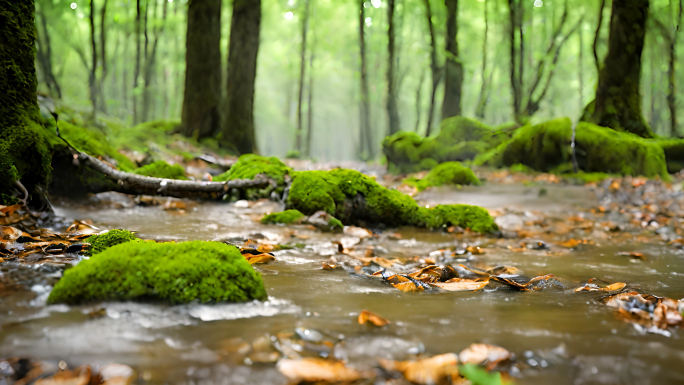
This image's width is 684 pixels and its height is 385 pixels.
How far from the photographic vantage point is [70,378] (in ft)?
3.26

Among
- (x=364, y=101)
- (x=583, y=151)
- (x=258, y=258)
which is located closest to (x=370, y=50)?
(x=364, y=101)

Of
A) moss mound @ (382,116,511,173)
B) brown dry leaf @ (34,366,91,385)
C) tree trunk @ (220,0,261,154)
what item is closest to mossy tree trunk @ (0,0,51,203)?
brown dry leaf @ (34,366,91,385)

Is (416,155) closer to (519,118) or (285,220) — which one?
(519,118)

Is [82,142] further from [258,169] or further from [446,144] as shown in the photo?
[446,144]

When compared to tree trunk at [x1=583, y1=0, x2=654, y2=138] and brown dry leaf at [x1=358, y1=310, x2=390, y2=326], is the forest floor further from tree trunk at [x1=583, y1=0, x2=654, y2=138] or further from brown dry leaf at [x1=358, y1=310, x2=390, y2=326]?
tree trunk at [x1=583, y1=0, x2=654, y2=138]

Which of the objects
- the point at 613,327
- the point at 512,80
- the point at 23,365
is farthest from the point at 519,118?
the point at 23,365

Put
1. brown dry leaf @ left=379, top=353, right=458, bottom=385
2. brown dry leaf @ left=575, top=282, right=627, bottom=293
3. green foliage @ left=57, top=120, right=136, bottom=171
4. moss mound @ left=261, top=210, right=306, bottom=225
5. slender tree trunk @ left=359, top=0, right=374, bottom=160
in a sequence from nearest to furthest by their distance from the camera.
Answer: brown dry leaf @ left=379, top=353, right=458, bottom=385, brown dry leaf @ left=575, top=282, right=627, bottom=293, moss mound @ left=261, top=210, right=306, bottom=225, green foliage @ left=57, top=120, right=136, bottom=171, slender tree trunk @ left=359, top=0, right=374, bottom=160

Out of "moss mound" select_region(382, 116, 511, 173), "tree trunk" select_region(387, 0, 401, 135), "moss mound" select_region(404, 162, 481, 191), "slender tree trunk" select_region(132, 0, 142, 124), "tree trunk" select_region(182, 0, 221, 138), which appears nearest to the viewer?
"moss mound" select_region(404, 162, 481, 191)

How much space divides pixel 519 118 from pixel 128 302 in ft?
49.0

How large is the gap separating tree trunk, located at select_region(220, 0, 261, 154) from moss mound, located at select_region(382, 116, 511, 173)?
5.34m

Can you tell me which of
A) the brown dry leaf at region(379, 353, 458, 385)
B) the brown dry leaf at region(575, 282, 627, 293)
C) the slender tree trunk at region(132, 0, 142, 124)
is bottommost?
the brown dry leaf at region(575, 282, 627, 293)

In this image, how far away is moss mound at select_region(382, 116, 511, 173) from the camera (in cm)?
1294

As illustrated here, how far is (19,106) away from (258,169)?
2711mm

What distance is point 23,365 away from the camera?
3.43 ft
